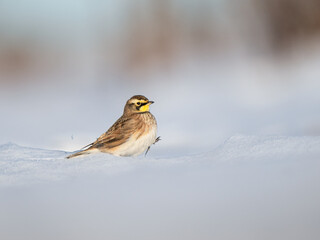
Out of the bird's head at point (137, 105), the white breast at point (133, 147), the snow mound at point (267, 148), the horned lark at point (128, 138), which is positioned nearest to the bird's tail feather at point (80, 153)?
the horned lark at point (128, 138)

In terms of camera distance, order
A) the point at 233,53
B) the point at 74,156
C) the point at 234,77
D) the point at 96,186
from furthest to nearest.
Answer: the point at 233,53 < the point at 234,77 < the point at 74,156 < the point at 96,186

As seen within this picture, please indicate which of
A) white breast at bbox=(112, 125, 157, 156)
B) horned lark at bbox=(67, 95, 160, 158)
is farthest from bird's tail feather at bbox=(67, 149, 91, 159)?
white breast at bbox=(112, 125, 157, 156)

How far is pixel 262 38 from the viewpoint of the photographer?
15.9 ft

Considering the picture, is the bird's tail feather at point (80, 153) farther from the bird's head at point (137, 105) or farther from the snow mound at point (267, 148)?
the snow mound at point (267, 148)

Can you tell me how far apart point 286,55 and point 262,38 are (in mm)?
319

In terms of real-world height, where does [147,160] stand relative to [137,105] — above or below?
below

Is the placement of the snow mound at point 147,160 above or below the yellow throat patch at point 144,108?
below

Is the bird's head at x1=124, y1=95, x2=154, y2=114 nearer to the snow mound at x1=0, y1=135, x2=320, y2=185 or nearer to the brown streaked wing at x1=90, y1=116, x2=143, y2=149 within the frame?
the brown streaked wing at x1=90, y1=116, x2=143, y2=149

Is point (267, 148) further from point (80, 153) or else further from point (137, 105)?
point (80, 153)

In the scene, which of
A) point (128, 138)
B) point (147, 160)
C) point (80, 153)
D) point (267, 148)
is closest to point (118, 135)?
point (128, 138)

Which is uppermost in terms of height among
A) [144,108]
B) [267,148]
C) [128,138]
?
[144,108]

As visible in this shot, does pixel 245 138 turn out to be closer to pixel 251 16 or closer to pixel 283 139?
pixel 283 139

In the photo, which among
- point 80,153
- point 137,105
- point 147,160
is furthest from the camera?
point 137,105

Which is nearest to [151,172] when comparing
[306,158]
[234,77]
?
[306,158]
